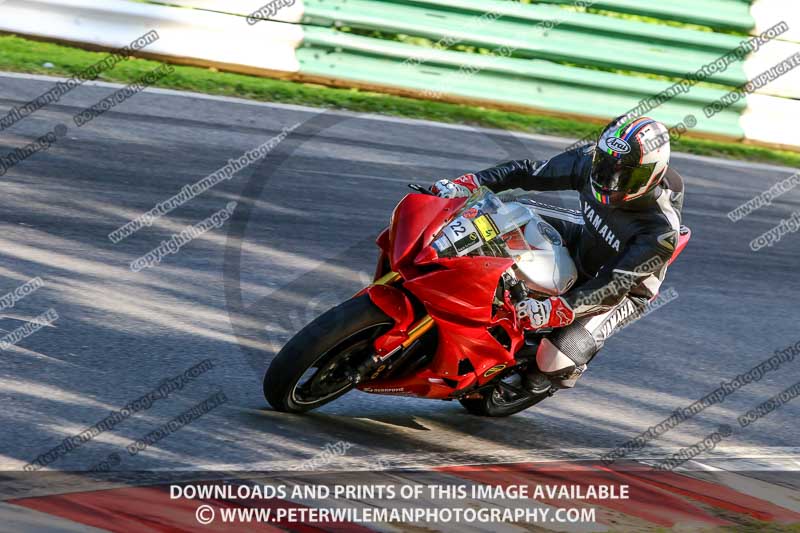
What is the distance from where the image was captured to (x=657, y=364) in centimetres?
711

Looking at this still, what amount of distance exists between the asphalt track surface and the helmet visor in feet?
4.77

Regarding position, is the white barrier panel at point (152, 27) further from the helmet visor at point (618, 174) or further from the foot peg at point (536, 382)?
the helmet visor at point (618, 174)

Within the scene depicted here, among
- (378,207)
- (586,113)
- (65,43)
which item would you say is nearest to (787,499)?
(378,207)

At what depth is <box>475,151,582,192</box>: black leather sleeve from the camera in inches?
231

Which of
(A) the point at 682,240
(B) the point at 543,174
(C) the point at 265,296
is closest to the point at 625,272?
(A) the point at 682,240

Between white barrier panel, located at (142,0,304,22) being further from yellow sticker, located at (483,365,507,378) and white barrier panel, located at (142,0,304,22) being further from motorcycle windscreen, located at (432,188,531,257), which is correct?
yellow sticker, located at (483,365,507,378)

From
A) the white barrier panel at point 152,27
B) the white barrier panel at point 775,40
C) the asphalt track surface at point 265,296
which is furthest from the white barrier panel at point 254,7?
the white barrier panel at point 775,40

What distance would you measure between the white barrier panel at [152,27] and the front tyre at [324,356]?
22.7 ft

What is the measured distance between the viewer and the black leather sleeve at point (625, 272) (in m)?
5.25

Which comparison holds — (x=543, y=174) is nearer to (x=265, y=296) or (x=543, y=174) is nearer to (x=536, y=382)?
(x=536, y=382)

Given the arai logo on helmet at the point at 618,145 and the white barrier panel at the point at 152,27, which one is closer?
the arai logo on helmet at the point at 618,145

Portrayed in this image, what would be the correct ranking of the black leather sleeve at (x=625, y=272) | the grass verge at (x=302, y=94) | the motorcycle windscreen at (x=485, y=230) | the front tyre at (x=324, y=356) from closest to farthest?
the front tyre at (x=324, y=356), the motorcycle windscreen at (x=485, y=230), the black leather sleeve at (x=625, y=272), the grass verge at (x=302, y=94)

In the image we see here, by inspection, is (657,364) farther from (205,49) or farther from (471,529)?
(205,49)

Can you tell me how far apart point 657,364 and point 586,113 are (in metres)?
5.70
